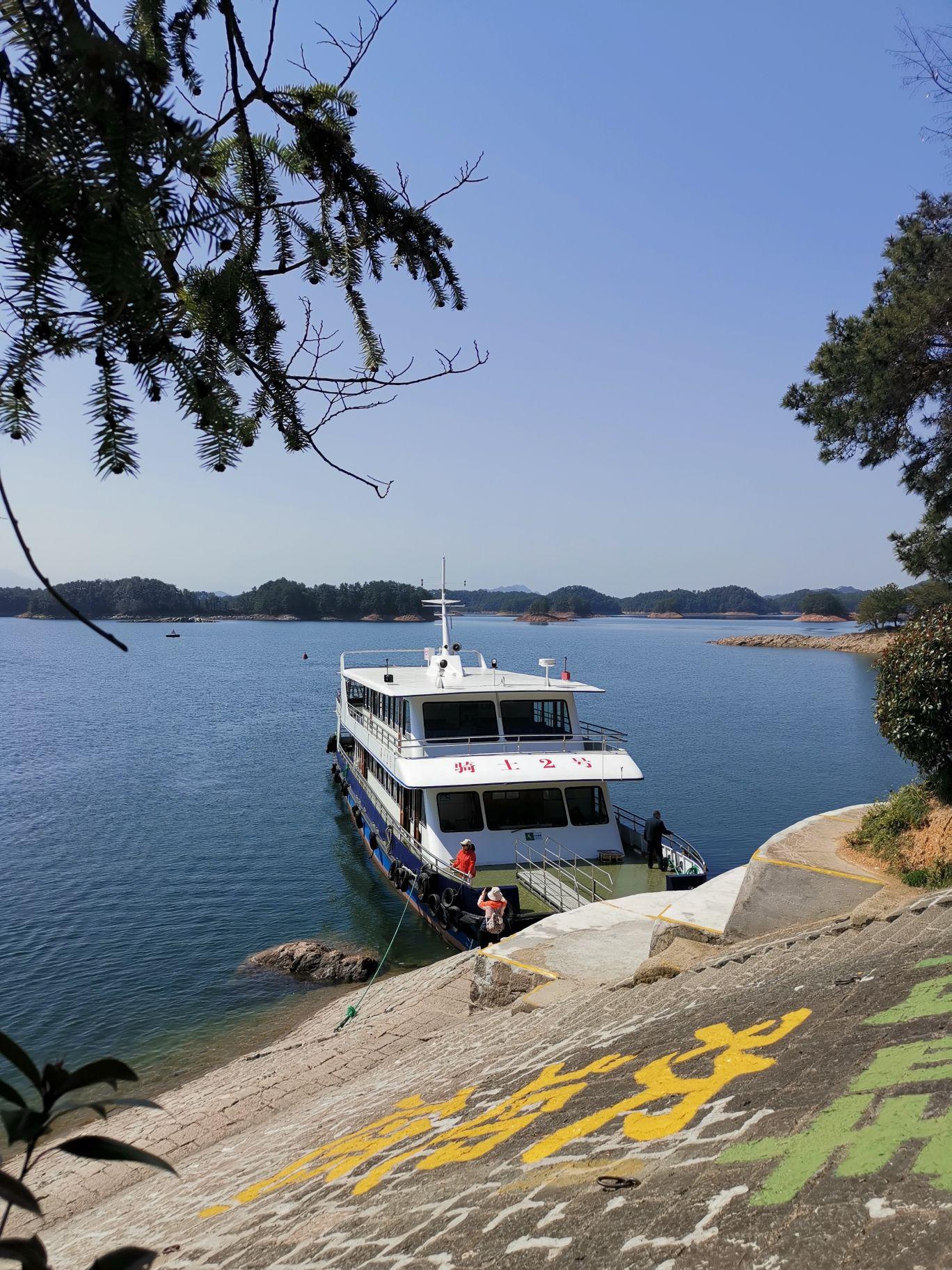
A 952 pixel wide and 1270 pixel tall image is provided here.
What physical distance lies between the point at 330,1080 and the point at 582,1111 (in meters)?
7.48

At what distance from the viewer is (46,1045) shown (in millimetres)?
14688

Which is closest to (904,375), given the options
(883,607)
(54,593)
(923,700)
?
(923,700)

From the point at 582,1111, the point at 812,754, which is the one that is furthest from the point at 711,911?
the point at 812,754

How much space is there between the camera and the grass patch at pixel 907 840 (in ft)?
31.3

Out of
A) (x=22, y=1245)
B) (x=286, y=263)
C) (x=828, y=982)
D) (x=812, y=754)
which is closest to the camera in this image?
(x=22, y=1245)

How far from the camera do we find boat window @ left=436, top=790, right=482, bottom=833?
1889 cm

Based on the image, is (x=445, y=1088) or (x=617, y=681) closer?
(x=445, y=1088)

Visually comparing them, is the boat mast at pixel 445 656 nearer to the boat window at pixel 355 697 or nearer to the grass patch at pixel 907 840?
the boat window at pixel 355 697

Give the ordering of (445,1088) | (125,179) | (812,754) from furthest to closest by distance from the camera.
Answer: (812,754), (445,1088), (125,179)

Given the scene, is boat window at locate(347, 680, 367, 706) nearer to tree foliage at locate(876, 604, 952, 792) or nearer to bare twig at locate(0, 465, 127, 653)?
tree foliage at locate(876, 604, 952, 792)

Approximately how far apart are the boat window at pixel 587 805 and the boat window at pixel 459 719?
2257 millimetres

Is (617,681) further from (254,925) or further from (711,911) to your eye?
(711,911)

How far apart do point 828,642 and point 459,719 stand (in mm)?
127399

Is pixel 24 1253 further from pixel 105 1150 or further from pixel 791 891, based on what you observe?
pixel 791 891
